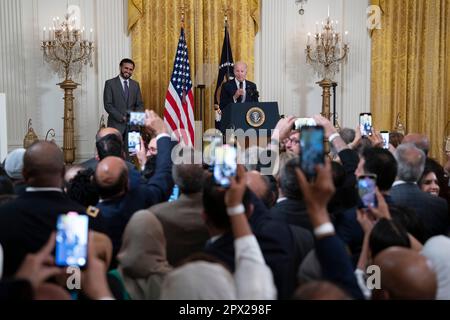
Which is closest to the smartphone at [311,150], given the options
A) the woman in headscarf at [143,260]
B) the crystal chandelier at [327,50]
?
the woman in headscarf at [143,260]

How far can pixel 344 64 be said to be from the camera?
382 inches

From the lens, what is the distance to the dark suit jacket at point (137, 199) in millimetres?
2840

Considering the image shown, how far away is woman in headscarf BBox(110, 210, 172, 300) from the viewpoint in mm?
2410

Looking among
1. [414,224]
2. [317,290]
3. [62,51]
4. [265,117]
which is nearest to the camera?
[317,290]

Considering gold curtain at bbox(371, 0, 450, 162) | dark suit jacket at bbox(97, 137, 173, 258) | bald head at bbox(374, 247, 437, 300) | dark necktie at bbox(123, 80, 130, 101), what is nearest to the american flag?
dark necktie at bbox(123, 80, 130, 101)

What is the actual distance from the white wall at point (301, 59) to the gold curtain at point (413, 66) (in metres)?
0.26

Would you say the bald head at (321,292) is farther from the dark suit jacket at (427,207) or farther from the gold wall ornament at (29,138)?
the gold wall ornament at (29,138)

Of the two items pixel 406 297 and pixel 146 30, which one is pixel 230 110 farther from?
pixel 406 297

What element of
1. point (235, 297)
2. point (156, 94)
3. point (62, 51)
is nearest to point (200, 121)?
point (156, 94)

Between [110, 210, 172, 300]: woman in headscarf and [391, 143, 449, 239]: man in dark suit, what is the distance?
5.06 feet

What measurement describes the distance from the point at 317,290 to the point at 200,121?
745 centimetres

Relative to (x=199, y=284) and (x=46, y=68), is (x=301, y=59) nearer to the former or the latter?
(x=46, y=68)

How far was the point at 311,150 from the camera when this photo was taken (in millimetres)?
1824

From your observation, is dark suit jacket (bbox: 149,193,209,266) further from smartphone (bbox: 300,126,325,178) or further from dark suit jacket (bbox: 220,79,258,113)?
dark suit jacket (bbox: 220,79,258,113)
